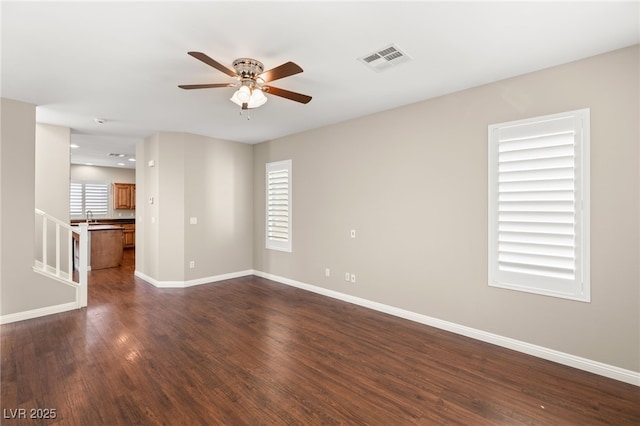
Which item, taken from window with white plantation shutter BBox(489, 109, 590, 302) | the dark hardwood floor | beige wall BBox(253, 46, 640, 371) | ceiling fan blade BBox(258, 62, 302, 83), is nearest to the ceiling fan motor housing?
ceiling fan blade BBox(258, 62, 302, 83)

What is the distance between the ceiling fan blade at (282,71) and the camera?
7.50ft

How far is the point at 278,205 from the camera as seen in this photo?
5.85m

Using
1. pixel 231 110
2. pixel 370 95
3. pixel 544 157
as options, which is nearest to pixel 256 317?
pixel 231 110

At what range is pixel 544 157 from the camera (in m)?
2.85

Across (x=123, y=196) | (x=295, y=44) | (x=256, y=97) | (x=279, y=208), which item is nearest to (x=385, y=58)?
(x=295, y=44)

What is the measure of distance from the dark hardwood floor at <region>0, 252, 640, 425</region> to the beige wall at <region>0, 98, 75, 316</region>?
1.16 feet

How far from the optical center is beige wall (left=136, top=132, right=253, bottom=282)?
5375 mm

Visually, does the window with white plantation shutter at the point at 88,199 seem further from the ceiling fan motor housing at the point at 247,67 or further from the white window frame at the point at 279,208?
the ceiling fan motor housing at the point at 247,67

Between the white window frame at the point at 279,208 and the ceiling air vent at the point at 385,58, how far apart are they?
3.00 meters

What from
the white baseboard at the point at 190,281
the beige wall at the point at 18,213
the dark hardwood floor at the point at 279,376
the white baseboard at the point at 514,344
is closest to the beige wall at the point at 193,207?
the white baseboard at the point at 190,281

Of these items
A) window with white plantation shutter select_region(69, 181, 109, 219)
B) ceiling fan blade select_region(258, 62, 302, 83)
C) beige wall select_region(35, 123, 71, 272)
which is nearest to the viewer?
ceiling fan blade select_region(258, 62, 302, 83)

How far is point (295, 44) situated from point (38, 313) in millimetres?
4589

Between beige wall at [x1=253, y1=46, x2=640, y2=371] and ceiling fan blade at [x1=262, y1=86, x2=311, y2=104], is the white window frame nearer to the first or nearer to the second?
beige wall at [x1=253, y1=46, x2=640, y2=371]

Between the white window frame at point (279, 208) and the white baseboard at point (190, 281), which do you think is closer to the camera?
the white baseboard at point (190, 281)
